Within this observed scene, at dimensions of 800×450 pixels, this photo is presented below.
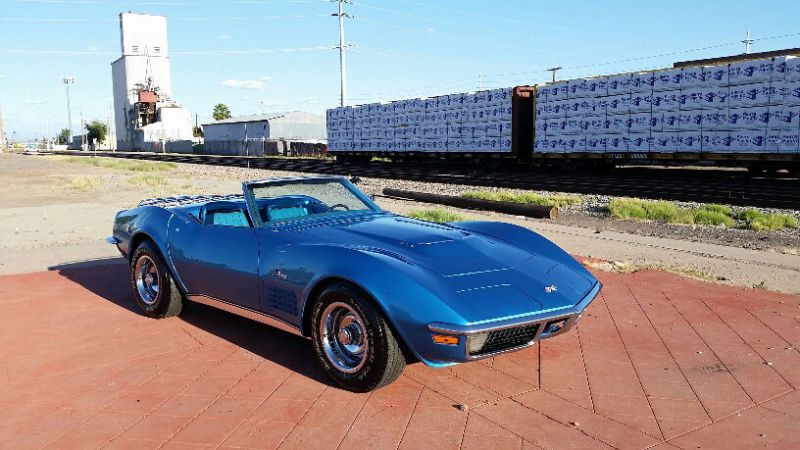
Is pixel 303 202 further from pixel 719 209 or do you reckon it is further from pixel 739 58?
pixel 739 58

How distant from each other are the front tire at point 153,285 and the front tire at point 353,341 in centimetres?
179

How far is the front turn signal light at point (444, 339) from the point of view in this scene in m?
2.97

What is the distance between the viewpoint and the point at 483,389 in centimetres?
348

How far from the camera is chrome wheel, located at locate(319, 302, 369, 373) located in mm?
3354

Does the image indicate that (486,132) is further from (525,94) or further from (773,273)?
(773,273)

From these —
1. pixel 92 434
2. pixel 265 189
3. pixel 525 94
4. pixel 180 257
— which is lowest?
pixel 92 434

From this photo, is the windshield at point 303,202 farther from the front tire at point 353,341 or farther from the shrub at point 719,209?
the shrub at point 719,209

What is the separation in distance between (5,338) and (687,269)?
6811mm

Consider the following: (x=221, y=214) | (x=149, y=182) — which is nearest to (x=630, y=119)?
(x=149, y=182)

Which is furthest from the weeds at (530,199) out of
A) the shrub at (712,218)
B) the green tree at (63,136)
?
the green tree at (63,136)

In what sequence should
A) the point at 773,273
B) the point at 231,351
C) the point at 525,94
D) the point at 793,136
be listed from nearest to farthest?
the point at 231,351, the point at 773,273, the point at 793,136, the point at 525,94

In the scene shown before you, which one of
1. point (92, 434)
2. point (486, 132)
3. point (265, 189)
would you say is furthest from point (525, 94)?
point (92, 434)

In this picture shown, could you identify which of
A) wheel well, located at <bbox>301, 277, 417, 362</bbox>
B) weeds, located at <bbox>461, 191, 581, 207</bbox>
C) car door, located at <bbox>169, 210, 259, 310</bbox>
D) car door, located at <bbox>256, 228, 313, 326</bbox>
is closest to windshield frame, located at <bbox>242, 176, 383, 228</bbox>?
car door, located at <bbox>169, 210, 259, 310</bbox>

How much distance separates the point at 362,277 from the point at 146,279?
8.94 ft
